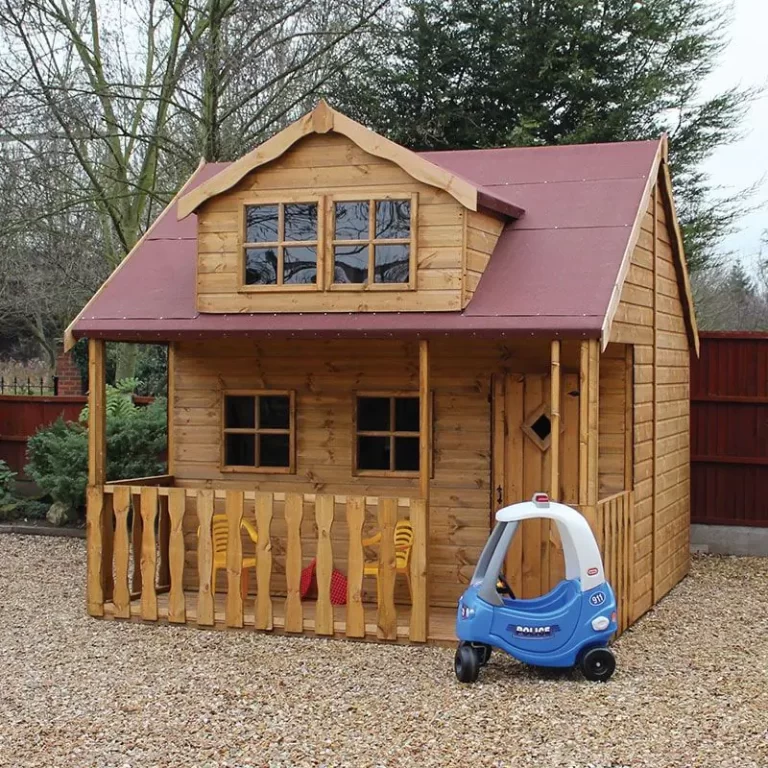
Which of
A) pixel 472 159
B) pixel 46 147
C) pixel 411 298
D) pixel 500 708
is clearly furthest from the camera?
pixel 46 147

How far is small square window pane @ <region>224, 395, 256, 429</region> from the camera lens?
10.6 meters

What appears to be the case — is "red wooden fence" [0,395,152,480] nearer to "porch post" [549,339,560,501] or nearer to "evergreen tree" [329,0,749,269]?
"evergreen tree" [329,0,749,269]

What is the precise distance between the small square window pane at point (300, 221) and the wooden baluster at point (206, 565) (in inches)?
86.3

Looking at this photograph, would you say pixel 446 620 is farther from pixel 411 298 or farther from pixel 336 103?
pixel 336 103

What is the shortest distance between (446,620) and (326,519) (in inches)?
55.6

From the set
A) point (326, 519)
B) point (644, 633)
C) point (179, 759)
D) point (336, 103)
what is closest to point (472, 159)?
point (326, 519)

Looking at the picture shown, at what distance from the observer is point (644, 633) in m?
9.22

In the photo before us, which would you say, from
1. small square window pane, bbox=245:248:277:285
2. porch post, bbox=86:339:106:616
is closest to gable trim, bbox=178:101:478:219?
small square window pane, bbox=245:248:277:285

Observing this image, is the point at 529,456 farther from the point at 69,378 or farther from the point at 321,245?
the point at 69,378

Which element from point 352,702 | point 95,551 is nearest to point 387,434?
point 95,551

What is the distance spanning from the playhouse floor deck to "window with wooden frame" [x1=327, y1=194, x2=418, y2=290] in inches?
106

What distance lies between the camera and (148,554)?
31.4 ft

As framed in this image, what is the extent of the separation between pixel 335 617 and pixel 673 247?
4.93 meters

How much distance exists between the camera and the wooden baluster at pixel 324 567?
896 cm
